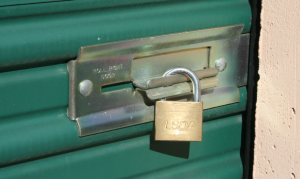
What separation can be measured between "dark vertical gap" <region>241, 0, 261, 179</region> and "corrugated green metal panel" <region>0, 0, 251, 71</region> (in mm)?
58

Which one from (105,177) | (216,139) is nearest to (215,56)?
(216,139)

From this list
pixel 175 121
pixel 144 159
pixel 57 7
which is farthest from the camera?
pixel 144 159

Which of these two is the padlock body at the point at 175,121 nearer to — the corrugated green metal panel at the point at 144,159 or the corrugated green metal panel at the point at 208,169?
the corrugated green metal panel at the point at 144,159

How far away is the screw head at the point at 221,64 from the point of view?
142cm

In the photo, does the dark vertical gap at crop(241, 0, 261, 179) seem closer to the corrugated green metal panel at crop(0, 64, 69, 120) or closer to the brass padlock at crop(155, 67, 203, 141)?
the brass padlock at crop(155, 67, 203, 141)

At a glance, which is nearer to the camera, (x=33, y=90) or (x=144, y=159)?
(x=33, y=90)

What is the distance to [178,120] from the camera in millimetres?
1262

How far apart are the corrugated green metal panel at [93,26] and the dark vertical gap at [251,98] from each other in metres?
0.06

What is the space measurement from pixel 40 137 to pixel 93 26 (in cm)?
36

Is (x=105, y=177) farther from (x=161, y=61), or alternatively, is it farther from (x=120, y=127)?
(x=161, y=61)

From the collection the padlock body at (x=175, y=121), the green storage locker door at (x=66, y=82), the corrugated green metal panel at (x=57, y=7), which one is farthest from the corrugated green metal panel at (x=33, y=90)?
the padlock body at (x=175, y=121)

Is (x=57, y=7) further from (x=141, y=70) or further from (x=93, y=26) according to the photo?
(x=141, y=70)

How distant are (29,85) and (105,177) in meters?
0.41

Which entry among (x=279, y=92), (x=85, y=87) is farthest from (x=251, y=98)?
(x=85, y=87)
